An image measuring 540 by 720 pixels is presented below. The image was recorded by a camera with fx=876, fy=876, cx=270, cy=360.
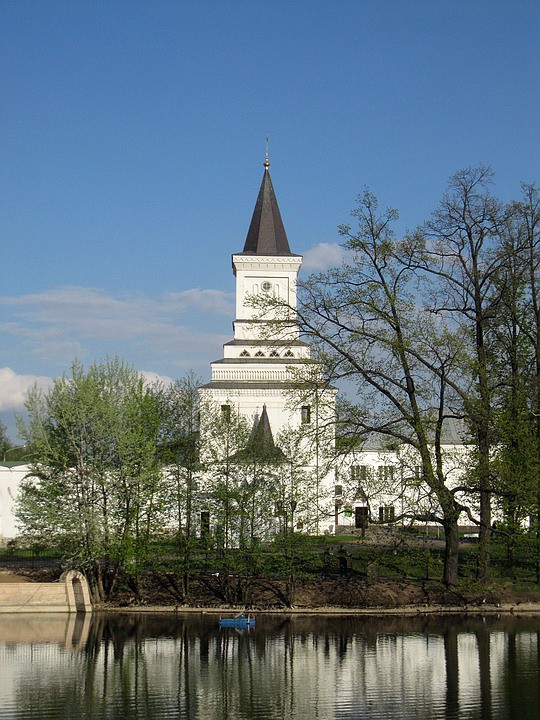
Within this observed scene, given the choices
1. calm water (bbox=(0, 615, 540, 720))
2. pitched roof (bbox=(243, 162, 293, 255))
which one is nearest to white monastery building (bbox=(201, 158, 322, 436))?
pitched roof (bbox=(243, 162, 293, 255))

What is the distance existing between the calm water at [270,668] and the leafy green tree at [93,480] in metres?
2.72

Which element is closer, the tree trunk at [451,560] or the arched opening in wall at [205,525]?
the tree trunk at [451,560]

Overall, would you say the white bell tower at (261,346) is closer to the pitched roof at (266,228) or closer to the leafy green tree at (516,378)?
the pitched roof at (266,228)

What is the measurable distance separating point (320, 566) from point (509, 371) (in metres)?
10.9

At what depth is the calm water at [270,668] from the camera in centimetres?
1739

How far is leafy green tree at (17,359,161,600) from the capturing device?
99.9 ft

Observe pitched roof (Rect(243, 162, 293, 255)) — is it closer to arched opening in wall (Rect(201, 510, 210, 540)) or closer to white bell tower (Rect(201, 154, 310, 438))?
white bell tower (Rect(201, 154, 310, 438))

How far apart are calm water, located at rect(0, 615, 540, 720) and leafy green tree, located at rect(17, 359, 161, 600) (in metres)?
2.72

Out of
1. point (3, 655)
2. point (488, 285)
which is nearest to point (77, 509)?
point (3, 655)

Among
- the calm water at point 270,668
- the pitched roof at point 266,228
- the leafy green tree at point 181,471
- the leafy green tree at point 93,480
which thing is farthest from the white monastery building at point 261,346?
the calm water at point 270,668

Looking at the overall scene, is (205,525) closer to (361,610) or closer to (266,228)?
(361,610)

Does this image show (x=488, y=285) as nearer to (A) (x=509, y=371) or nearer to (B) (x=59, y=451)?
(A) (x=509, y=371)

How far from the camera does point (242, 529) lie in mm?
32031

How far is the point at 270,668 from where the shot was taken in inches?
845
